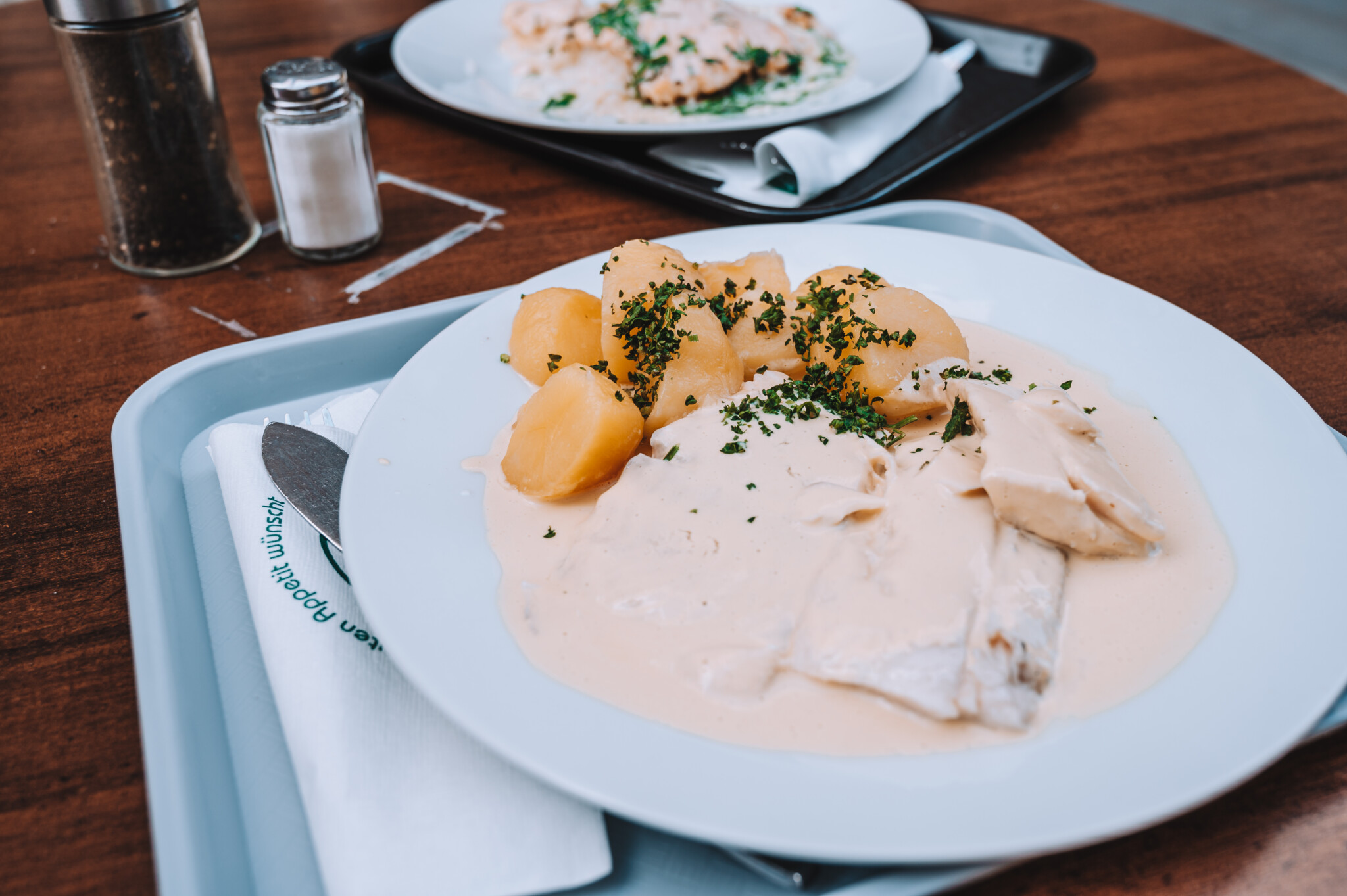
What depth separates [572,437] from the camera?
1.29 m

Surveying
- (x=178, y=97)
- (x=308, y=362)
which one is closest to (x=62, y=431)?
(x=308, y=362)

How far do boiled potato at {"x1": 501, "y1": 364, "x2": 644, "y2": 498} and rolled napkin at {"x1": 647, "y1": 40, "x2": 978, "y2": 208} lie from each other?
3.12ft

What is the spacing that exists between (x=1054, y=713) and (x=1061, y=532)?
0.26 metres

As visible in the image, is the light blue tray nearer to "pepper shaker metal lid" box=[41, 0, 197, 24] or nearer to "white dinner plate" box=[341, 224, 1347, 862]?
"white dinner plate" box=[341, 224, 1347, 862]

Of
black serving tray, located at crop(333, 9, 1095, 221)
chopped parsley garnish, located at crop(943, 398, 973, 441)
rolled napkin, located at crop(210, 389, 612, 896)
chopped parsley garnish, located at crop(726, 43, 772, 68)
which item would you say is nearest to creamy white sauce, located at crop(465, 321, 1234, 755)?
chopped parsley garnish, located at crop(943, 398, 973, 441)

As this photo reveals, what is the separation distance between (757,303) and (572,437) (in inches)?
18.3

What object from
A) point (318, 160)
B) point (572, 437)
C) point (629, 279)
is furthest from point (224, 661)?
point (318, 160)

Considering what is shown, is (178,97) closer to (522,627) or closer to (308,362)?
(308,362)

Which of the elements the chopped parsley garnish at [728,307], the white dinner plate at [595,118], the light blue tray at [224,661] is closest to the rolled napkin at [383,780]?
the light blue tray at [224,661]

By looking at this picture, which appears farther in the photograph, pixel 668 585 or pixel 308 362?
pixel 308 362

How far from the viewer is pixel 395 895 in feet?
2.96

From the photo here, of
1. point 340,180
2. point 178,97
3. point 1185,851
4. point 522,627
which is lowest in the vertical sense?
point 1185,851

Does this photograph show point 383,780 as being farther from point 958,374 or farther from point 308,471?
point 958,374

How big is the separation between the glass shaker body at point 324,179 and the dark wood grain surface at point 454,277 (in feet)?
0.21
